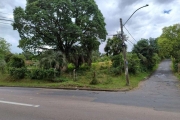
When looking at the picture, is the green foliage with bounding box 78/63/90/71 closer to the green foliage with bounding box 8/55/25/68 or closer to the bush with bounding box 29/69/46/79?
the bush with bounding box 29/69/46/79

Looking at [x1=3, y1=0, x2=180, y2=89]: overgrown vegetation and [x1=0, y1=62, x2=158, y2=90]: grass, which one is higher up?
[x1=3, y1=0, x2=180, y2=89]: overgrown vegetation

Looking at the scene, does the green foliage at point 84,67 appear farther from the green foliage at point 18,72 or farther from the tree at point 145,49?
the tree at point 145,49

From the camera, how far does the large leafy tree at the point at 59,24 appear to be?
20.4m

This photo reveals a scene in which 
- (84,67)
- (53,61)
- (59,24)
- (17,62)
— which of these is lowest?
(84,67)

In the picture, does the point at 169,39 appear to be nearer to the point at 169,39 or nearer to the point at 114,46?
the point at 169,39

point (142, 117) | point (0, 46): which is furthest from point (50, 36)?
point (0, 46)

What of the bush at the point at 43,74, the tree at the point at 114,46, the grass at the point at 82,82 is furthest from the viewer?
the tree at the point at 114,46

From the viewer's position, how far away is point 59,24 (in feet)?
71.3

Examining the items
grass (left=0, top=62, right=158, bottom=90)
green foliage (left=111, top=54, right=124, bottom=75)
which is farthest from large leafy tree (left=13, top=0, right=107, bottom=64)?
grass (left=0, top=62, right=158, bottom=90)

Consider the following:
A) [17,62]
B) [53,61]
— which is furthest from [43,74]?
[17,62]

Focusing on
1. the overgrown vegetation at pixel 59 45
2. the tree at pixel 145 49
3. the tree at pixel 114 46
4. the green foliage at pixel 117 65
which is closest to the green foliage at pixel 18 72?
the overgrown vegetation at pixel 59 45

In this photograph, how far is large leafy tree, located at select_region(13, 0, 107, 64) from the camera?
2036 centimetres

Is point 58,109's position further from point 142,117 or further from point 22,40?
point 22,40

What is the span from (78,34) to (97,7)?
5060mm
